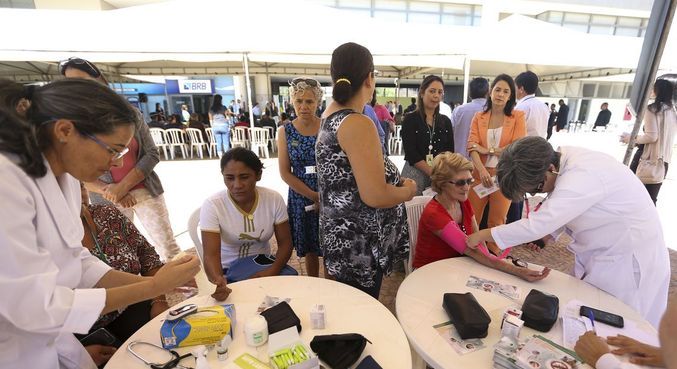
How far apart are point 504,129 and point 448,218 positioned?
1.66 m

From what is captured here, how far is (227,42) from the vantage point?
462 cm

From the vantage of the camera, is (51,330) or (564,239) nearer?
(51,330)

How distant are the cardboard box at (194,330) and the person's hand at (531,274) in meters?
1.45

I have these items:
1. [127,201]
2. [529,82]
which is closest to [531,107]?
[529,82]

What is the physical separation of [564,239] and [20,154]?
15.9 ft

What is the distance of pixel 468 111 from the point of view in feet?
11.8

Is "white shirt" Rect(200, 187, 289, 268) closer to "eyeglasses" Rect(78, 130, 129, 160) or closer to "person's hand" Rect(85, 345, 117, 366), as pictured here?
"person's hand" Rect(85, 345, 117, 366)

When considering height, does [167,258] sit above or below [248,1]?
below

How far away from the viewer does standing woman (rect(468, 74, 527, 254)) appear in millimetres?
2963

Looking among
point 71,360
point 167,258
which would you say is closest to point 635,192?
point 71,360

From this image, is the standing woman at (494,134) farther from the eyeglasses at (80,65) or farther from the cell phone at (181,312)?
the eyeglasses at (80,65)

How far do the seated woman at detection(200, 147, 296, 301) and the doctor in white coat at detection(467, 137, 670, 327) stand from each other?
4.51ft

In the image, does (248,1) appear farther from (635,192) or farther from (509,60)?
(635,192)

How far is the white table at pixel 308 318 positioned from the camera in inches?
42.0
